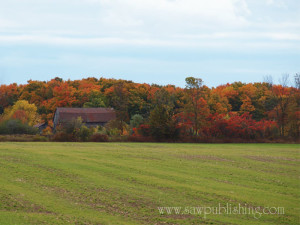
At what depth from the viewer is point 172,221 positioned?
1246 centimetres

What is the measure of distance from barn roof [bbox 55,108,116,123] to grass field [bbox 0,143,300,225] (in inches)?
2587

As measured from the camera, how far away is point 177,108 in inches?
2965

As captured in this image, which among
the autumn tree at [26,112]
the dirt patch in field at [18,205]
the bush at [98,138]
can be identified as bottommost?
the dirt patch in field at [18,205]

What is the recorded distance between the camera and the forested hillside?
56.0 m

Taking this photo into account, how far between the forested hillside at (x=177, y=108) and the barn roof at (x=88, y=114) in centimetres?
459

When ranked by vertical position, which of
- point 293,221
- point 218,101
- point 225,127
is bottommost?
point 293,221

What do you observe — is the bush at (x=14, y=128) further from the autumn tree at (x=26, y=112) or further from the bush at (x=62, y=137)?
the autumn tree at (x=26, y=112)

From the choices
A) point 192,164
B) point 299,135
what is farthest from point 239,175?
point 299,135

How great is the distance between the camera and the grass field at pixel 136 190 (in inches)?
502

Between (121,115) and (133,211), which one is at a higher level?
(121,115)

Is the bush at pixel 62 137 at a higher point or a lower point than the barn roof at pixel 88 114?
lower

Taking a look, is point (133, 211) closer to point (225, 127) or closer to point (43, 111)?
point (225, 127)

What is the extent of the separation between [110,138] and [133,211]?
36434mm

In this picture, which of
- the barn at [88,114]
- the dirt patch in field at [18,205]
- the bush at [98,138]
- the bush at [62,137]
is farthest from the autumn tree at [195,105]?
the dirt patch in field at [18,205]
